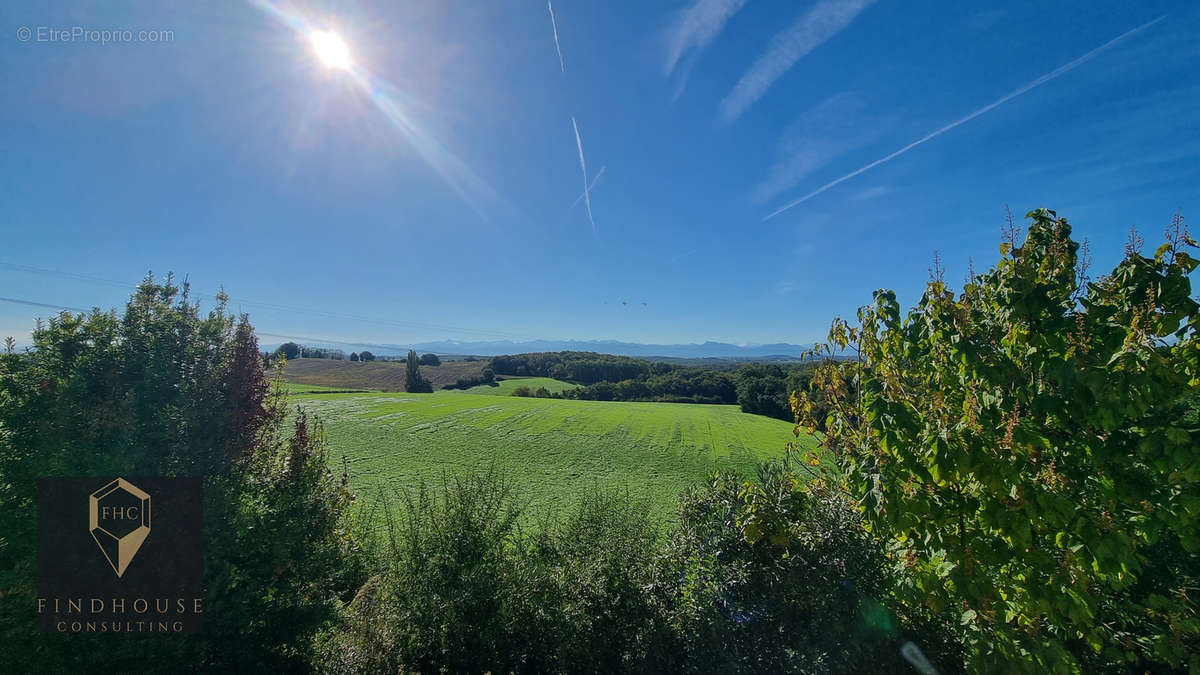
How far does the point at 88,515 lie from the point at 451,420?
3259 cm

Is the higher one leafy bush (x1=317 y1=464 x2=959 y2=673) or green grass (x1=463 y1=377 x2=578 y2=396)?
leafy bush (x1=317 y1=464 x2=959 y2=673)

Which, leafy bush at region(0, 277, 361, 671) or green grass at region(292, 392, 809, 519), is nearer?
leafy bush at region(0, 277, 361, 671)

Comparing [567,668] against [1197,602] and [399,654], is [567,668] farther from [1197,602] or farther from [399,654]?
[1197,602]

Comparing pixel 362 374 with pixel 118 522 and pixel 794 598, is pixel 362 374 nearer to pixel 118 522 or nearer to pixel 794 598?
pixel 118 522


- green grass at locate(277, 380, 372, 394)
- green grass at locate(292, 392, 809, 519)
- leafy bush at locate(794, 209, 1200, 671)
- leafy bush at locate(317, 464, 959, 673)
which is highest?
leafy bush at locate(794, 209, 1200, 671)

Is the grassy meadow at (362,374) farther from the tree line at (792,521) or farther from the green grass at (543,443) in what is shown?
the tree line at (792,521)

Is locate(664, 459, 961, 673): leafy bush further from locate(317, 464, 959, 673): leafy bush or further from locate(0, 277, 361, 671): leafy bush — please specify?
locate(0, 277, 361, 671): leafy bush

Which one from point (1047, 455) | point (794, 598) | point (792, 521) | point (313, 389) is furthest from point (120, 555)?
point (313, 389)

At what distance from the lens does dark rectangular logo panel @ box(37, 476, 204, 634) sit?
4.38 m

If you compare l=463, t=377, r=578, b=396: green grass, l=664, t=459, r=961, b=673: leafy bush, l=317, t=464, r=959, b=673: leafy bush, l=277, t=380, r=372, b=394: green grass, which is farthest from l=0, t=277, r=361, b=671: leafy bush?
l=463, t=377, r=578, b=396: green grass

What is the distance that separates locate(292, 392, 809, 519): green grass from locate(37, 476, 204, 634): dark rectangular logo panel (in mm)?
12598

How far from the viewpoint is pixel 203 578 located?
479 centimetres

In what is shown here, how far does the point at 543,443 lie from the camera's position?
3044 cm

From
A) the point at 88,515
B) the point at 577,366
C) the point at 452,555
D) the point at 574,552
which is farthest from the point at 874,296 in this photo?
the point at 577,366
